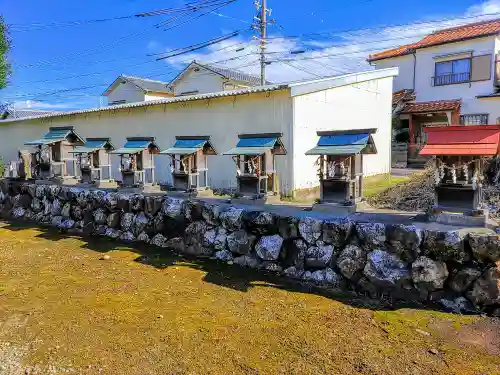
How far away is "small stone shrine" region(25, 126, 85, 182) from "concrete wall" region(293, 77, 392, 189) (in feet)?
30.0

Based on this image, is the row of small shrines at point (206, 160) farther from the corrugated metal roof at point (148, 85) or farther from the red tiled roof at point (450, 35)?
the red tiled roof at point (450, 35)

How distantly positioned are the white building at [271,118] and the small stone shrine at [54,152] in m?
3.09

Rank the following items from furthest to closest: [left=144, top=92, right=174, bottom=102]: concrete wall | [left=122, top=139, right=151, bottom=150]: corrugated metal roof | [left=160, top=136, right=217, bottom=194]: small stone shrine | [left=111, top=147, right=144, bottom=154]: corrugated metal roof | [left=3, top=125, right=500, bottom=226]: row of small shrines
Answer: [left=144, top=92, right=174, bottom=102]: concrete wall
[left=122, top=139, right=151, bottom=150]: corrugated metal roof
[left=111, top=147, right=144, bottom=154]: corrugated metal roof
[left=160, top=136, right=217, bottom=194]: small stone shrine
[left=3, top=125, right=500, bottom=226]: row of small shrines

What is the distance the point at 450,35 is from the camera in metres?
24.7

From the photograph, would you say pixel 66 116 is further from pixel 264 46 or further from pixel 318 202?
pixel 318 202

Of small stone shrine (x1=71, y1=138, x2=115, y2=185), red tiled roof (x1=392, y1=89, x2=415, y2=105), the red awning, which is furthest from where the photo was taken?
red tiled roof (x1=392, y1=89, x2=415, y2=105)

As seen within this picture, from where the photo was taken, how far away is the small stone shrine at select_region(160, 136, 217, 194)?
11227 mm

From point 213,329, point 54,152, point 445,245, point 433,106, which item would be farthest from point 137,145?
point 433,106

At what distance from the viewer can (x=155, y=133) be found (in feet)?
55.3

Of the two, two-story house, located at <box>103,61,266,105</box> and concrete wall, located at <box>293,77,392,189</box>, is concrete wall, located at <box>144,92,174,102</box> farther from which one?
concrete wall, located at <box>293,77,392,189</box>

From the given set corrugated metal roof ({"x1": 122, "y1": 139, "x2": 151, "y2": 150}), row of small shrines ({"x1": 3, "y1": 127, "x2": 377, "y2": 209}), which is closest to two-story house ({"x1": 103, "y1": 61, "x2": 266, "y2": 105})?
row of small shrines ({"x1": 3, "y1": 127, "x2": 377, "y2": 209})

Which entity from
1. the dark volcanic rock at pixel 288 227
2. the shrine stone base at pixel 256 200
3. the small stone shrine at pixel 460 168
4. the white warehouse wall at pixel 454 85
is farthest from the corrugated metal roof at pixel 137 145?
the white warehouse wall at pixel 454 85

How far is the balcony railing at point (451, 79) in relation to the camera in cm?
2298

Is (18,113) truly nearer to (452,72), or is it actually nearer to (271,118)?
(271,118)
